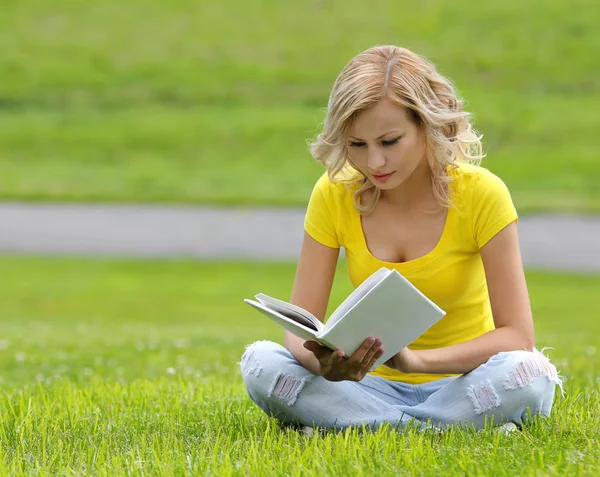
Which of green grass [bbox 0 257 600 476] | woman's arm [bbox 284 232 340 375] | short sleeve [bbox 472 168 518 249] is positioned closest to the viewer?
green grass [bbox 0 257 600 476]

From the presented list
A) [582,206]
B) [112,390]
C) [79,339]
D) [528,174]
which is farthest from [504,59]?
[112,390]

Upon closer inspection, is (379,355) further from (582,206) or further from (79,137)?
(79,137)

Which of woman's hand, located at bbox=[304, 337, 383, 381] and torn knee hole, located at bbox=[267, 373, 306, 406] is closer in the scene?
woman's hand, located at bbox=[304, 337, 383, 381]

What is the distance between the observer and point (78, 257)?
41.8 feet

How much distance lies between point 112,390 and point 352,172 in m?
1.51

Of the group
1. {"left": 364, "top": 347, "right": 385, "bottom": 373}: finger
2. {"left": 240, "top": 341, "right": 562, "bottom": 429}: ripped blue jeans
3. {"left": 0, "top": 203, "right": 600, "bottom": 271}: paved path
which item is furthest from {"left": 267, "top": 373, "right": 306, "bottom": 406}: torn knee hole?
{"left": 0, "top": 203, "right": 600, "bottom": 271}: paved path

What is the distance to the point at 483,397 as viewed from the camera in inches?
141

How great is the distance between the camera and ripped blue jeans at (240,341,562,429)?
3.54 metres

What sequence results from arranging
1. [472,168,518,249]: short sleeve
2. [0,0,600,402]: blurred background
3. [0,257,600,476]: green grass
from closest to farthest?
[0,257,600,476]: green grass
[472,168,518,249]: short sleeve
[0,0,600,402]: blurred background

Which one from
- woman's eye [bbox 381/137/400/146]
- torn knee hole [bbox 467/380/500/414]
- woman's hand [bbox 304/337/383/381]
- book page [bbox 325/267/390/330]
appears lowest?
torn knee hole [bbox 467/380/500/414]

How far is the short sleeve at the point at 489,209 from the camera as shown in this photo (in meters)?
3.62

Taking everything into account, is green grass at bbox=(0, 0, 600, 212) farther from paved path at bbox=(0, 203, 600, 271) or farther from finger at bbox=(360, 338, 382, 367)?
finger at bbox=(360, 338, 382, 367)

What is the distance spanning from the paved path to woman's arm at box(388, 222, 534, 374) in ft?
29.2

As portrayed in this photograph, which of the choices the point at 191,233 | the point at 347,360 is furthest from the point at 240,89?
the point at 347,360
